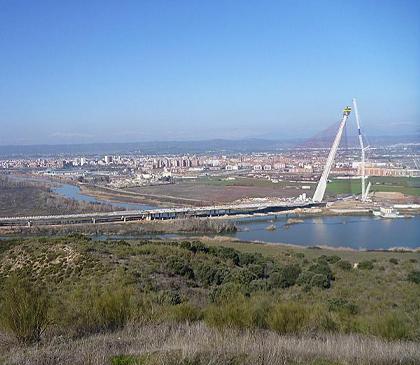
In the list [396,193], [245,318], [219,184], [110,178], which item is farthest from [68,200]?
[245,318]

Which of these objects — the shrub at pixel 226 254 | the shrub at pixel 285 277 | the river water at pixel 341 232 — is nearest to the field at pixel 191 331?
the shrub at pixel 285 277

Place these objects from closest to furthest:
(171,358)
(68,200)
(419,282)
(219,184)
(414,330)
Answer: (171,358) < (414,330) < (419,282) < (68,200) < (219,184)

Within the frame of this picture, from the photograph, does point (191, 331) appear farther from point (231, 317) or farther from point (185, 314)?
point (185, 314)

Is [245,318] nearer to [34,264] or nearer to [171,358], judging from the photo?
[171,358]

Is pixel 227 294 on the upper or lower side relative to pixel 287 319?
lower

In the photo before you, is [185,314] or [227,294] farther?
[227,294]

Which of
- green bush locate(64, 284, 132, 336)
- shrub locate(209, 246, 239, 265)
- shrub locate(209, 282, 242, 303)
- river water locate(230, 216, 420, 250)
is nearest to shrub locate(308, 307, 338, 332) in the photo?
shrub locate(209, 282, 242, 303)

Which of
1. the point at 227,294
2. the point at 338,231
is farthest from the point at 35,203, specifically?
the point at 227,294
